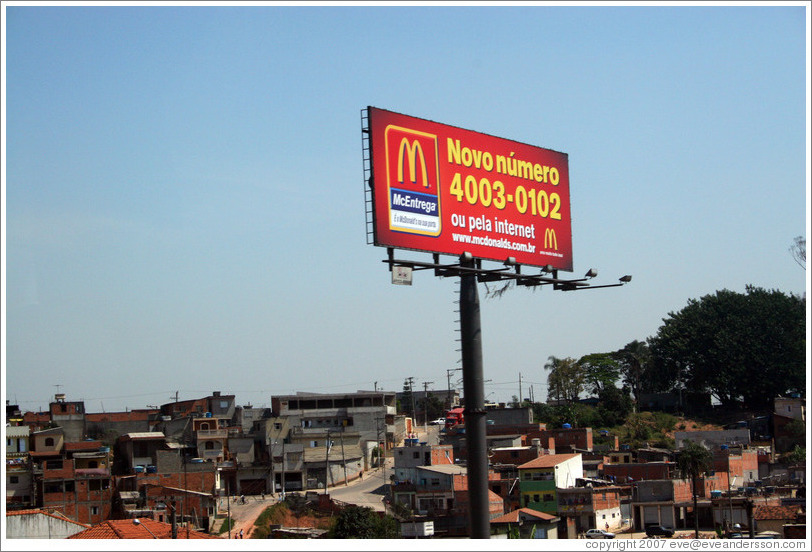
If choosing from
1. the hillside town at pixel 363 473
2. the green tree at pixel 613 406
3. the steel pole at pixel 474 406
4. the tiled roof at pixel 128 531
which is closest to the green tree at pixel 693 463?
the hillside town at pixel 363 473

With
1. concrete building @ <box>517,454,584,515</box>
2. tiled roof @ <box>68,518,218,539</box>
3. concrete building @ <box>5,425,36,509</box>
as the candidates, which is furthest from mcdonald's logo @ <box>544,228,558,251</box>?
concrete building @ <box>5,425,36,509</box>

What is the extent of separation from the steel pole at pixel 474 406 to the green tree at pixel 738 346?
6216cm

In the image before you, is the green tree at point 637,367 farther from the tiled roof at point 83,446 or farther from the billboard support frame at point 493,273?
the billboard support frame at point 493,273

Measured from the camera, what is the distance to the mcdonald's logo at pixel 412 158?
17.8m

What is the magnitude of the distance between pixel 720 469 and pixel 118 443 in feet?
107

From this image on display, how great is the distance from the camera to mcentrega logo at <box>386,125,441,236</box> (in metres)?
17.6

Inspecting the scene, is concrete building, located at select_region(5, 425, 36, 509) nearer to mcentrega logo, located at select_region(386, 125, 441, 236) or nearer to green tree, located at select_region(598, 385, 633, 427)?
mcentrega logo, located at select_region(386, 125, 441, 236)

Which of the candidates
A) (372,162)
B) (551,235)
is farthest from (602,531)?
(372,162)

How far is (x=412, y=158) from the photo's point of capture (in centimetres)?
1800

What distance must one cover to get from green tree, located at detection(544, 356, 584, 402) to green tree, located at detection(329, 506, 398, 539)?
40193 millimetres

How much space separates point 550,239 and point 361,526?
947 inches

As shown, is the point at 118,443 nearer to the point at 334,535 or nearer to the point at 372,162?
the point at 334,535

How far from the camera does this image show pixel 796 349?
251 feet

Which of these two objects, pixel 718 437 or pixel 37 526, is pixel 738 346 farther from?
pixel 37 526
